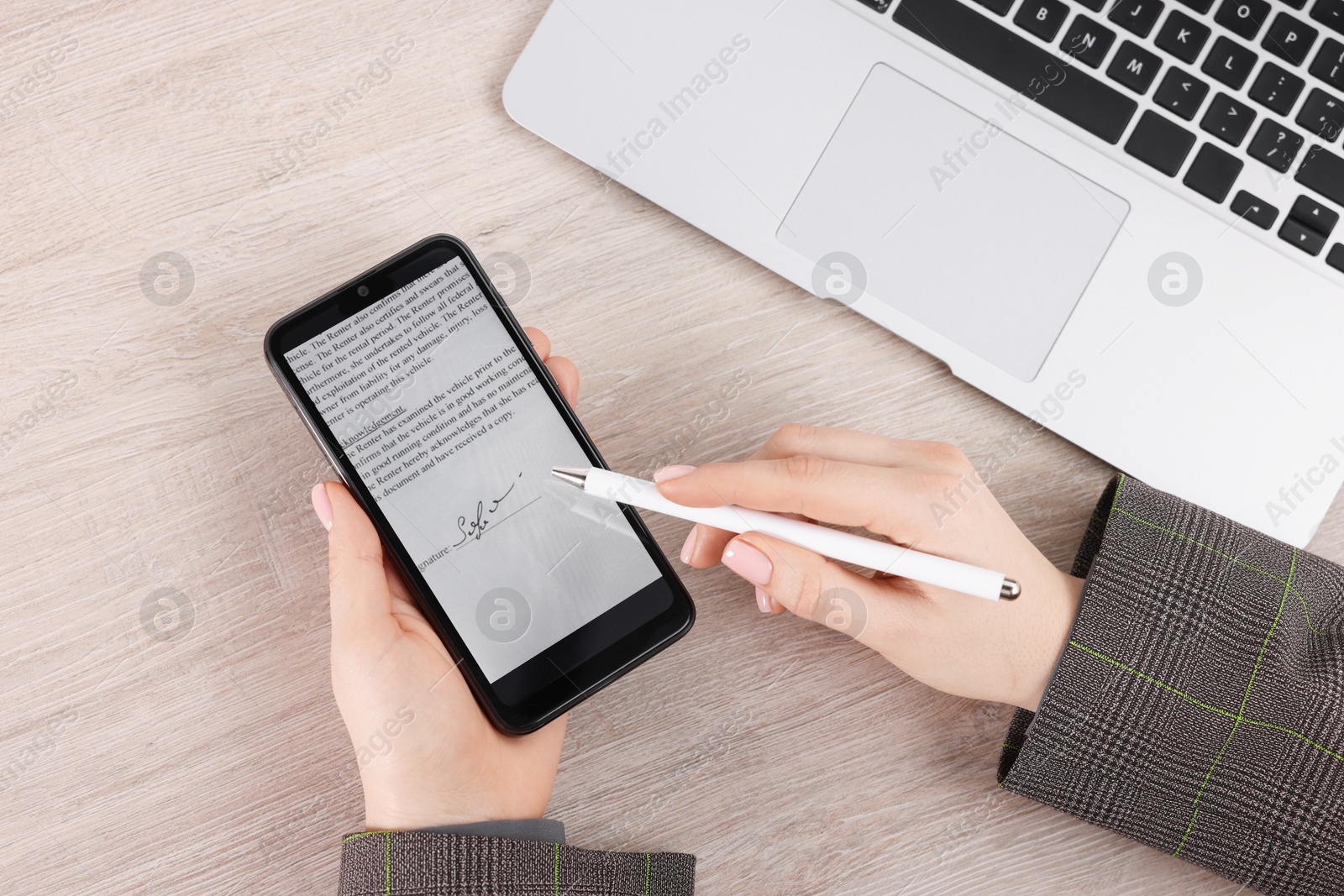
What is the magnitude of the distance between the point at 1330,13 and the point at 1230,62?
0.22ft

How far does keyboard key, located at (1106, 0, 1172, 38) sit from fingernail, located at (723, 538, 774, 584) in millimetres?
417

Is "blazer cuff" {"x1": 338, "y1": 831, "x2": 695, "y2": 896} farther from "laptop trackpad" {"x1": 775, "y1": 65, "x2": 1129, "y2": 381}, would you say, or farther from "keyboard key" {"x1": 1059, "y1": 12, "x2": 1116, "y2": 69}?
"keyboard key" {"x1": 1059, "y1": 12, "x2": 1116, "y2": 69}

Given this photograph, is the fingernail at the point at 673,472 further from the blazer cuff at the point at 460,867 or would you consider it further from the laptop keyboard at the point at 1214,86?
the laptop keyboard at the point at 1214,86

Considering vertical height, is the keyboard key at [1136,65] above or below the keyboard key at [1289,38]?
below

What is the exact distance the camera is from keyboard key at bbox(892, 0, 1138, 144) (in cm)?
54

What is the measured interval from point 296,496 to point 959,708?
462 millimetres

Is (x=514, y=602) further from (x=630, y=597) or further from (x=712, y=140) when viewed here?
(x=712, y=140)

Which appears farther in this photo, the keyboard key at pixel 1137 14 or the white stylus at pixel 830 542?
the keyboard key at pixel 1137 14

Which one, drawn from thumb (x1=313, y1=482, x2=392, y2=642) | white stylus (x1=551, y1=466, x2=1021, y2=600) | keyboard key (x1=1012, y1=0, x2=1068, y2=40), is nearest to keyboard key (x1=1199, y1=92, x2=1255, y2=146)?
keyboard key (x1=1012, y1=0, x2=1068, y2=40)

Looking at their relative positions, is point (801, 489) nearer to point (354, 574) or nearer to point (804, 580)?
point (804, 580)

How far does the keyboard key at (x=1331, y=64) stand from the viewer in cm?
53

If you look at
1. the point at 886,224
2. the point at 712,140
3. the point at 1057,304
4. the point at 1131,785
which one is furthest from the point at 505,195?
the point at 1131,785

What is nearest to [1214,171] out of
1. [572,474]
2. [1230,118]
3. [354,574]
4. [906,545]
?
[1230,118]
